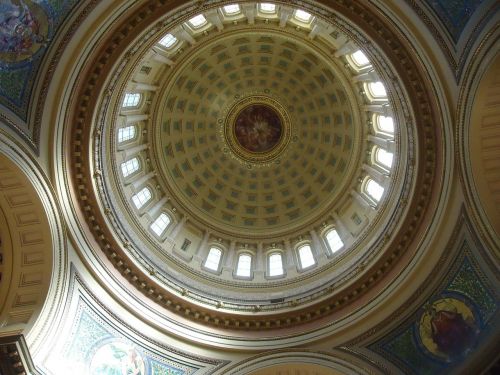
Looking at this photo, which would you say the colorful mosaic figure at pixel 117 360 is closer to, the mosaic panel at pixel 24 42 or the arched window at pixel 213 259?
the arched window at pixel 213 259

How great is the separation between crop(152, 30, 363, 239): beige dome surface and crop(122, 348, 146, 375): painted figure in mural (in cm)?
1239

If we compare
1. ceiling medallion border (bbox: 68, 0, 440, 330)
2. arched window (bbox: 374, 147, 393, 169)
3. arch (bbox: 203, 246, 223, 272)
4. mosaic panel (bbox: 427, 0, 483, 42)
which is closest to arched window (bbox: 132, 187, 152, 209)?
arch (bbox: 203, 246, 223, 272)

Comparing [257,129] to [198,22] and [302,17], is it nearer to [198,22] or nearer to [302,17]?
[198,22]

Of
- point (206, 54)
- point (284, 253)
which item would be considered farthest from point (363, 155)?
point (206, 54)

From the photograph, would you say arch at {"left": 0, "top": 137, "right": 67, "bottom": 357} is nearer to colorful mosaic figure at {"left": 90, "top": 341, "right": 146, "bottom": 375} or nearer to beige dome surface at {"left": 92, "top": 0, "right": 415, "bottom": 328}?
colorful mosaic figure at {"left": 90, "top": 341, "right": 146, "bottom": 375}

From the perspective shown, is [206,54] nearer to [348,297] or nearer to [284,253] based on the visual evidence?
[284,253]

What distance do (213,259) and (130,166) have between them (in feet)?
23.8

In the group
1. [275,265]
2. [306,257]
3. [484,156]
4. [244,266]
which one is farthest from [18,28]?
[306,257]

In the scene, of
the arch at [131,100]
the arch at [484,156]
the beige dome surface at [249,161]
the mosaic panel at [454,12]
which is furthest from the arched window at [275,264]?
the mosaic panel at [454,12]

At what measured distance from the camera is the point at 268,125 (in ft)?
108

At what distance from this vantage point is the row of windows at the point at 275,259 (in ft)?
84.1

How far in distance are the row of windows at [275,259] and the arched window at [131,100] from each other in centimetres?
973

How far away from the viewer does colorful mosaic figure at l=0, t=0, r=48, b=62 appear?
1429 centimetres

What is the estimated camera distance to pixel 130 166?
1044 inches
